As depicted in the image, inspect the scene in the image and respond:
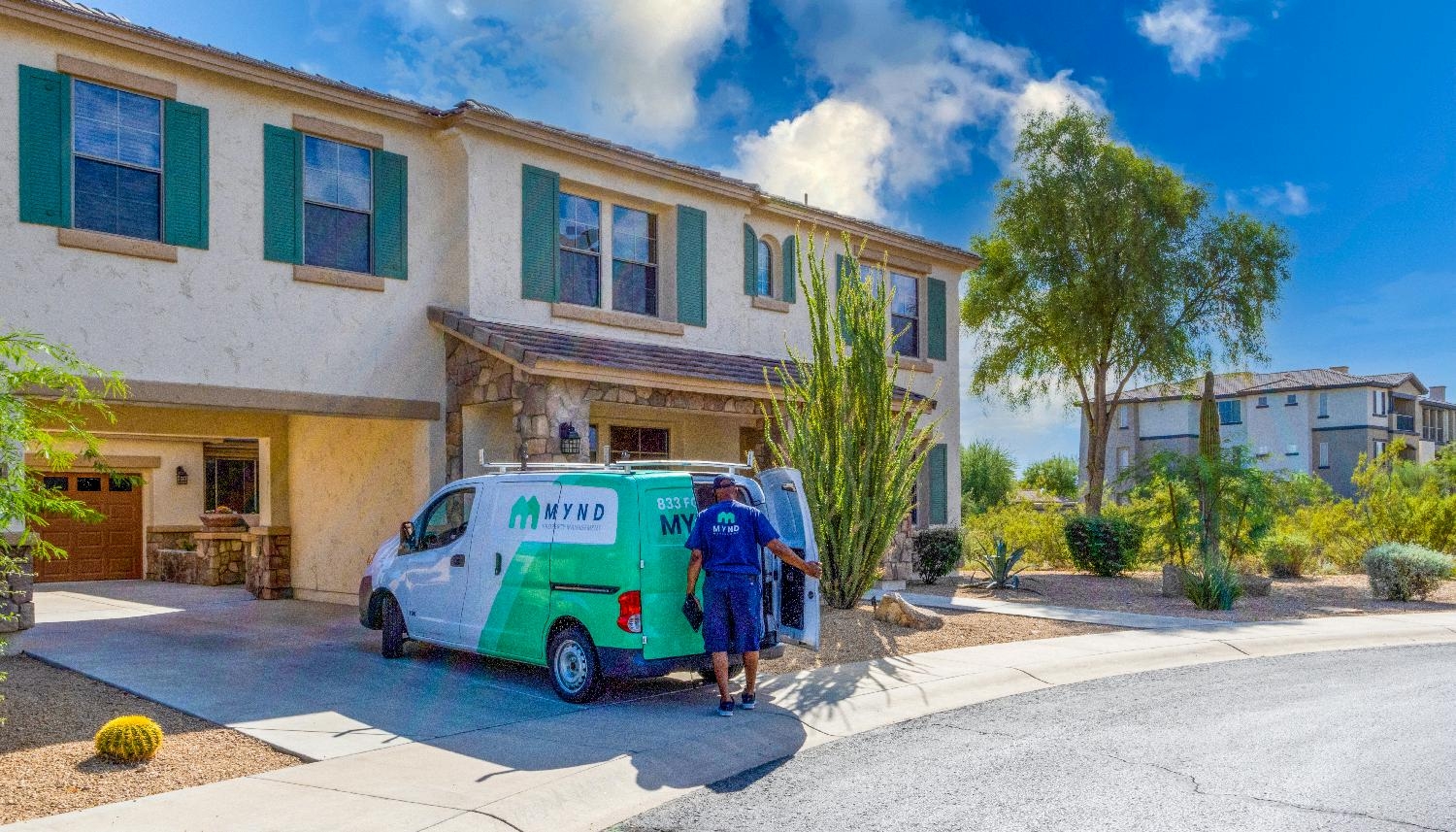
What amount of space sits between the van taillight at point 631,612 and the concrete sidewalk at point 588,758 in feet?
2.18

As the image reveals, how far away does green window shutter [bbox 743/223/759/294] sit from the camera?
18.1 meters

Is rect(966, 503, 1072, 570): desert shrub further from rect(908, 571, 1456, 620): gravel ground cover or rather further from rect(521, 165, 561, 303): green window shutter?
rect(521, 165, 561, 303): green window shutter

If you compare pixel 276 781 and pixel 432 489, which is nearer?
pixel 276 781

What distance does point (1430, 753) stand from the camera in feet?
24.1

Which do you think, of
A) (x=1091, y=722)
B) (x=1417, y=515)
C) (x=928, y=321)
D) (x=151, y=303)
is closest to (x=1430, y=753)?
(x=1091, y=722)

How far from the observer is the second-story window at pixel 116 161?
11.6 m

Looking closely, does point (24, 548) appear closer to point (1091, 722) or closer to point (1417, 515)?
point (1091, 722)

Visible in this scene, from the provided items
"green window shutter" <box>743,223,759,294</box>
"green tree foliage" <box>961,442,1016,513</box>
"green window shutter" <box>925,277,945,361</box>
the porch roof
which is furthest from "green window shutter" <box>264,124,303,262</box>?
"green tree foliage" <box>961,442,1016,513</box>

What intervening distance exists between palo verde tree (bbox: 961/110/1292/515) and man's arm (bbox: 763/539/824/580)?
16.0m

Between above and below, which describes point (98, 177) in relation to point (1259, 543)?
above

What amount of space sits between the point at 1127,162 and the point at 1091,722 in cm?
1773

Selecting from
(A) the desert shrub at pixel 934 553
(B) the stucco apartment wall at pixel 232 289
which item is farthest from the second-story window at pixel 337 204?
(A) the desert shrub at pixel 934 553

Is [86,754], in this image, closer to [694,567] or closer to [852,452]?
[694,567]

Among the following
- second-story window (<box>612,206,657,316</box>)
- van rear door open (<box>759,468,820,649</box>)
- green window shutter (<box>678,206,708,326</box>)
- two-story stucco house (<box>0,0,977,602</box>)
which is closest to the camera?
van rear door open (<box>759,468,820,649</box>)
